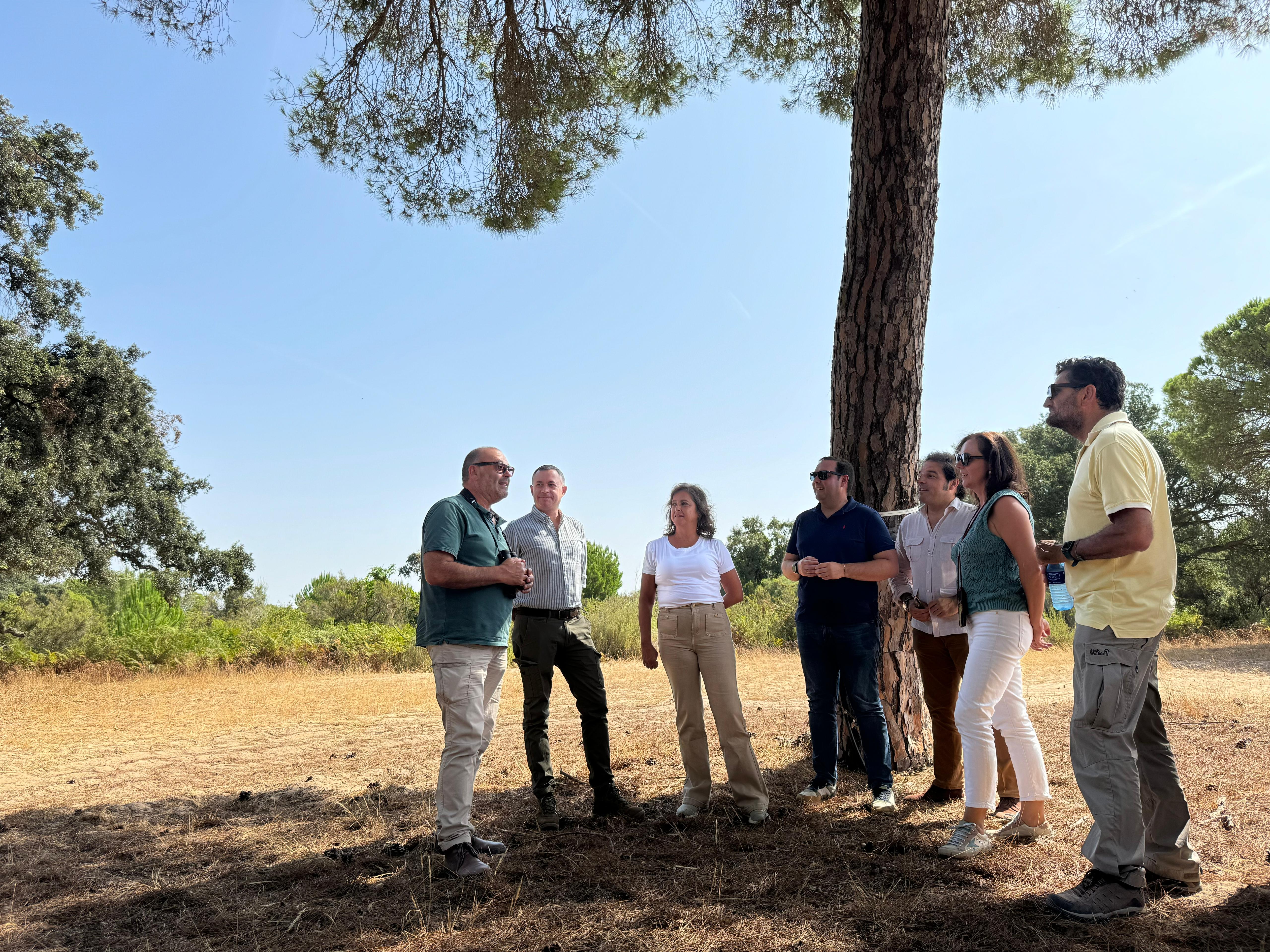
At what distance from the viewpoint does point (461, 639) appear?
388cm

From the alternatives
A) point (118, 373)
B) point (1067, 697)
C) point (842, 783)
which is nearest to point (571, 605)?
point (842, 783)

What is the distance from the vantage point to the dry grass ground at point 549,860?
308cm

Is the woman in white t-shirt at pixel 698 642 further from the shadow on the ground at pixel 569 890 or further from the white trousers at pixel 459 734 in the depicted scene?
the white trousers at pixel 459 734

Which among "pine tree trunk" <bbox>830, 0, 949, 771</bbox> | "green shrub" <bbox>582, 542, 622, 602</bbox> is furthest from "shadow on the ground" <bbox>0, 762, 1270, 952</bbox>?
"green shrub" <bbox>582, 542, 622, 602</bbox>

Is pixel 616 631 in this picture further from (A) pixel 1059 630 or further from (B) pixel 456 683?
(B) pixel 456 683

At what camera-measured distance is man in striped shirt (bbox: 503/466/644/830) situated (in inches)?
182

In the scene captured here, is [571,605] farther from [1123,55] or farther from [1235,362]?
[1235,362]

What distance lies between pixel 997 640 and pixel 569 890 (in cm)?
210

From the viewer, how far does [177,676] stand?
12617 mm

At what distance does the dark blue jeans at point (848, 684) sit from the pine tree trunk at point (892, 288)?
783 mm

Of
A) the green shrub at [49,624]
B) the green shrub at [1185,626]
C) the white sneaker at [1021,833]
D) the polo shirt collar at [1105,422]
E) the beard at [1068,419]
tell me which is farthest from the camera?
the green shrub at [1185,626]

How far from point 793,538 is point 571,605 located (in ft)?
4.26

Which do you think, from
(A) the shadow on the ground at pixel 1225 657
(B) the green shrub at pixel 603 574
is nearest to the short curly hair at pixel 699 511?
(A) the shadow on the ground at pixel 1225 657

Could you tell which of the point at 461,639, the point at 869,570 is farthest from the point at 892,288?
the point at 461,639
